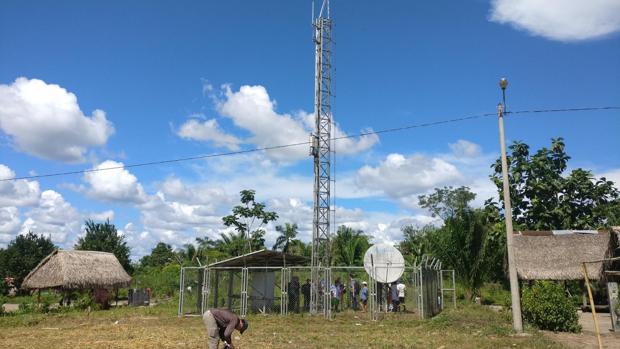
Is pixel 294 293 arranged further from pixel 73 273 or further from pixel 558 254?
pixel 73 273

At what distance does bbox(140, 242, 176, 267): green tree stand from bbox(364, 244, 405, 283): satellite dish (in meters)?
53.8

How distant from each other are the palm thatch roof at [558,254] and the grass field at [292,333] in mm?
6128

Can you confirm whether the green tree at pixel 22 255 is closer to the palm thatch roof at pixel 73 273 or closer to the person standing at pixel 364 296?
the palm thatch roof at pixel 73 273

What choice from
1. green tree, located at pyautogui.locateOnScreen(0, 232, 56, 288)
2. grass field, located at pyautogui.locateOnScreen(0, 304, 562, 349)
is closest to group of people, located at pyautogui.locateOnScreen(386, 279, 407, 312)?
→ grass field, located at pyautogui.locateOnScreen(0, 304, 562, 349)

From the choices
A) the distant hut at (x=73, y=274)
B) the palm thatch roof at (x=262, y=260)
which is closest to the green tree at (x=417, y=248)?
the palm thatch roof at (x=262, y=260)

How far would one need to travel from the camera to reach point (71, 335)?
16.2 m

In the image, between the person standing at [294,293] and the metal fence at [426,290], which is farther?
the person standing at [294,293]

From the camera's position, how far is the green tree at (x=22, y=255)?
152ft

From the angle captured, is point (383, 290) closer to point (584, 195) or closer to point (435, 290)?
point (435, 290)

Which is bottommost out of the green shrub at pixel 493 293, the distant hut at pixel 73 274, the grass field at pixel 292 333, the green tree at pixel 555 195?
the grass field at pixel 292 333

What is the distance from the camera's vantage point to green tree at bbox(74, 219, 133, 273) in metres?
43.9

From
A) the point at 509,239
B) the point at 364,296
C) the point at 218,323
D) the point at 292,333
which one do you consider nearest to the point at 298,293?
the point at 364,296

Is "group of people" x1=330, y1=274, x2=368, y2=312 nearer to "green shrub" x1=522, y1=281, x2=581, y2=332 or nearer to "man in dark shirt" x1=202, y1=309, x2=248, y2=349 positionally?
"green shrub" x1=522, y1=281, x2=581, y2=332

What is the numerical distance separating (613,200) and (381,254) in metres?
20.3
